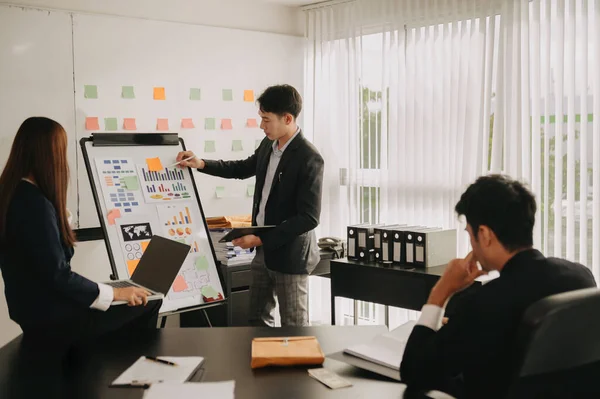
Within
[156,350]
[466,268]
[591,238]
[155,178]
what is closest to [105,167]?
[155,178]

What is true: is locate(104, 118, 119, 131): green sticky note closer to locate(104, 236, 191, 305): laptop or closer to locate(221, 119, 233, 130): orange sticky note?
locate(221, 119, 233, 130): orange sticky note

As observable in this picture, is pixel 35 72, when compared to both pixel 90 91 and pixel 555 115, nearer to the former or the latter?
Result: pixel 90 91

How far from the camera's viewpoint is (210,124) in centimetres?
495

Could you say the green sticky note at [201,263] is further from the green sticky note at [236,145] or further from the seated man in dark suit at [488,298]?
the seated man in dark suit at [488,298]

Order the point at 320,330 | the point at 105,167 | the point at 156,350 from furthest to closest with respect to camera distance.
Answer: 1. the point at 105,167
2. the point at 320,330
3. the point at 156,350

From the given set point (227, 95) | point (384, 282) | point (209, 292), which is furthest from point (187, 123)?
point (384, 282)

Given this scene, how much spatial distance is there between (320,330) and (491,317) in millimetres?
916

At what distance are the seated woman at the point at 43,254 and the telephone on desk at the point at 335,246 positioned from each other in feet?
7.95

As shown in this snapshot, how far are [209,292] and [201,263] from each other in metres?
0.16

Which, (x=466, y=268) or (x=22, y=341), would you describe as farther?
(x=22, y=341)

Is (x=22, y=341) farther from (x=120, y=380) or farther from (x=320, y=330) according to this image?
(x=320, y=330)

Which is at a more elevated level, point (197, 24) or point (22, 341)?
point (197, 24)

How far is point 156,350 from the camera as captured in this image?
219 centimetres

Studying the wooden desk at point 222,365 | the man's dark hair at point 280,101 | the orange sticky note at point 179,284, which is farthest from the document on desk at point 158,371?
the man's dark hair at point 280,101
